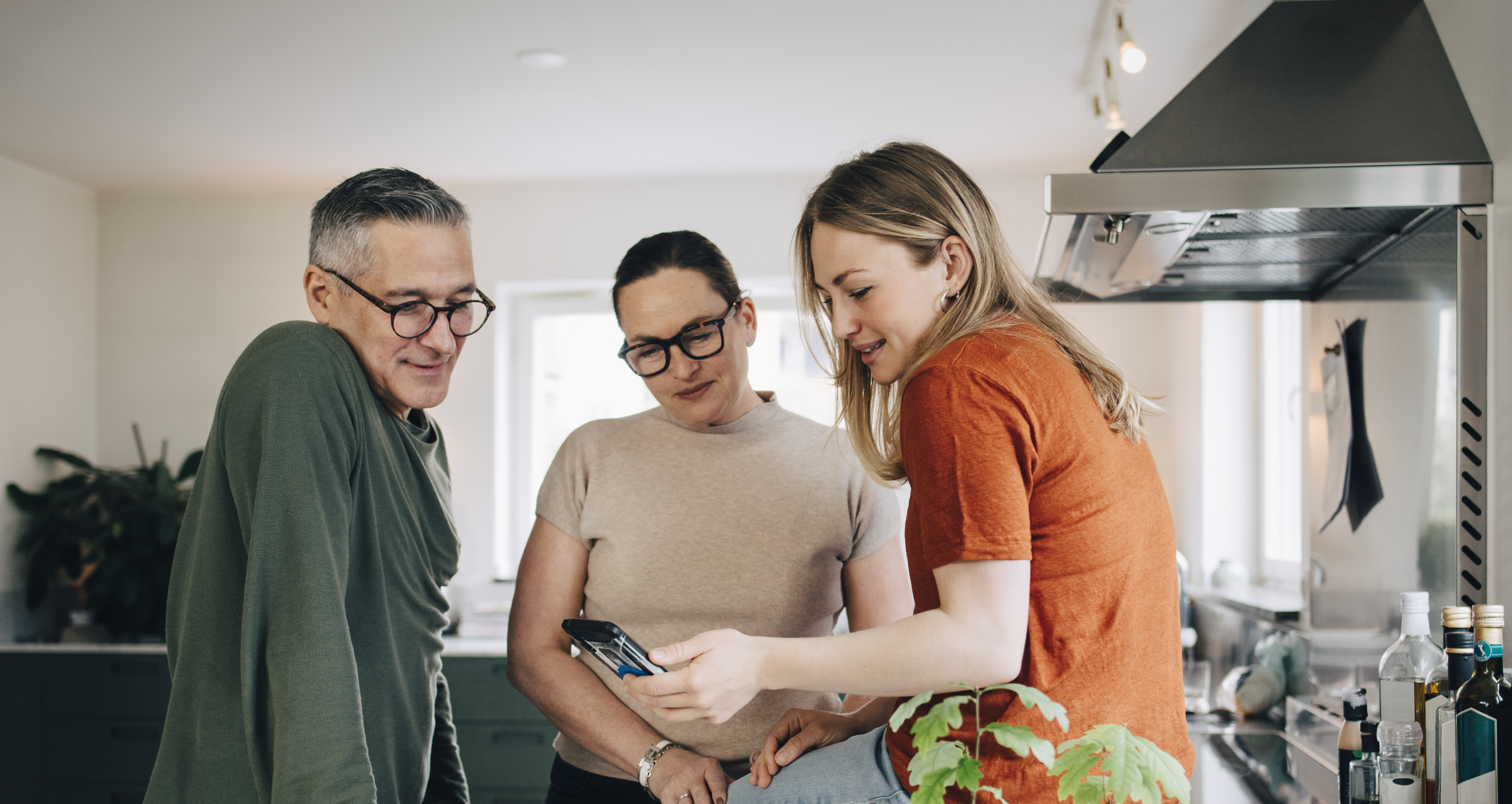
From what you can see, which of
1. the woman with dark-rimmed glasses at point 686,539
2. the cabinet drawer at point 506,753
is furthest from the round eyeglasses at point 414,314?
the cabinet drawer at point 506,753

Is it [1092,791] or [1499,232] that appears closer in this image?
[1092,791]

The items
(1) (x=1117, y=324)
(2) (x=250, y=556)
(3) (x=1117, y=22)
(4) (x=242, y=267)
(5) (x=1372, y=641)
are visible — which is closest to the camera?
(2) (x=250, y=556)

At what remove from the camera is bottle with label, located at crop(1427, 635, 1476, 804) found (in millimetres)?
1100

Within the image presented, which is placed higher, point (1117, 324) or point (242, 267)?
point (242, 267)

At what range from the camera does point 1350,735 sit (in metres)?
1.46

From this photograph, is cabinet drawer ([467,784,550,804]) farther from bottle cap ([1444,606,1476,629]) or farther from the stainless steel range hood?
bottle cap ([1444,606,1476,629])

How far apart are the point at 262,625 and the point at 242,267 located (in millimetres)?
3756

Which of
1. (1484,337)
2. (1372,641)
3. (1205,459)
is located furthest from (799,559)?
(1205,459)

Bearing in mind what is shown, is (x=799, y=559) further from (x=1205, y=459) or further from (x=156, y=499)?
(x=156, y=499)

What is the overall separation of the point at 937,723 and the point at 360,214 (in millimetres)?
865

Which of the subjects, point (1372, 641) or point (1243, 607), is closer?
point (1372, 641)

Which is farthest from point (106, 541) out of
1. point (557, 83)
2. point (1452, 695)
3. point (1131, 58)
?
point (1452, 695)

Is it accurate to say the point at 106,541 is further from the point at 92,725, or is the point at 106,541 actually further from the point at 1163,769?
the point at 1163,769

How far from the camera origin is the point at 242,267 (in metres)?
4.20
